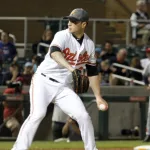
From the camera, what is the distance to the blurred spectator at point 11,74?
51.3 ft

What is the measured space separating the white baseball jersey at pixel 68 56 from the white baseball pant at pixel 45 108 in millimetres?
96

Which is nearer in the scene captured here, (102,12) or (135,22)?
(135,22)

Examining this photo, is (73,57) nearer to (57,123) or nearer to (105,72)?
(57,123)

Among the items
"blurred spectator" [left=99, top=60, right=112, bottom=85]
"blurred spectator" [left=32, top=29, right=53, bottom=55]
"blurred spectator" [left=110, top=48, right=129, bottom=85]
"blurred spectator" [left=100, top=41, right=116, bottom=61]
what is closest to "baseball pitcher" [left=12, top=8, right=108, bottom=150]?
"blurred spectator" [left=99, top=60, right=112, bottom=85]

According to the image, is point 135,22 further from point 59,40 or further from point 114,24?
point 59,40

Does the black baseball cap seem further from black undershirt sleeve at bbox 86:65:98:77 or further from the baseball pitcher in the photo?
black undershirt sleeve at bbox 86:65:98:77

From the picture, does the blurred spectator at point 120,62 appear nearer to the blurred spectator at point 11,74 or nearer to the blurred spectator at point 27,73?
the blurred spectator at point 27,73

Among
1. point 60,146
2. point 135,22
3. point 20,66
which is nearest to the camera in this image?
point 60,146

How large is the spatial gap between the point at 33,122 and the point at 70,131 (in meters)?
5.99

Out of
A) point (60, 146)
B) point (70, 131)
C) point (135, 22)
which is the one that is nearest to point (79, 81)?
point (60, 146)

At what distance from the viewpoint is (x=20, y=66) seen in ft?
55.1

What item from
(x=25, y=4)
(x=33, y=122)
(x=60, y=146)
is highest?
(x=25, y=4)

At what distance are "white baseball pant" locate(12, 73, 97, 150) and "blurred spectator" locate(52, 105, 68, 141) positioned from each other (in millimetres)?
5469

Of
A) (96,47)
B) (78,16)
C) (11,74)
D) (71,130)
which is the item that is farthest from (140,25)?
(78,16)
